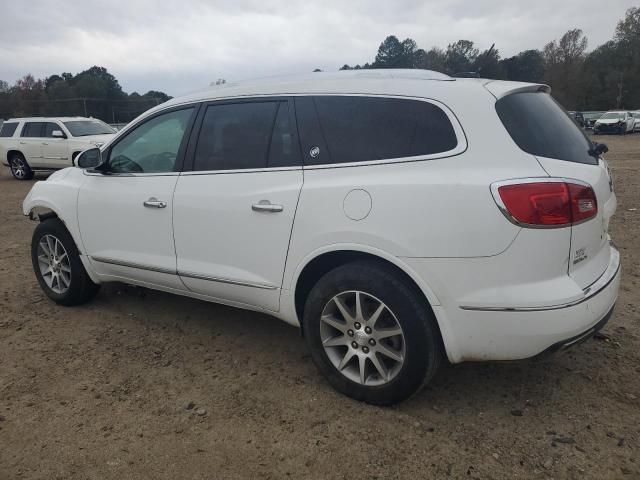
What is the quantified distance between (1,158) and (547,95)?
56.0ft

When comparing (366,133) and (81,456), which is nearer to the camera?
(81,456)

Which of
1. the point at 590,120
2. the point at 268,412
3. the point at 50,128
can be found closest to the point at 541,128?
the point at 268,412

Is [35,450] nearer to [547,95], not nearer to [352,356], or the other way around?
[352,356]

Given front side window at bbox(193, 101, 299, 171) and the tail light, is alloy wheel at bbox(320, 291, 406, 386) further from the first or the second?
front side window at bbox(193, 101, 299, 171)

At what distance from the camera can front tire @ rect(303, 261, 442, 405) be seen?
268 cm

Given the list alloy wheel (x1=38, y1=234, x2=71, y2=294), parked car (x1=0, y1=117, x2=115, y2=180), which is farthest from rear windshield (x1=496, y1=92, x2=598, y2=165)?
parked car (x1=0, y1=117, x2=115, y2=180)

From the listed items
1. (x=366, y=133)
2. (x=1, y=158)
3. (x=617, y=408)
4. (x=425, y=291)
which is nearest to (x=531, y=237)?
(x=425, y=291)

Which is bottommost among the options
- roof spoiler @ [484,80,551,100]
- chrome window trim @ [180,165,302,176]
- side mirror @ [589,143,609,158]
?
chrome window trim @ [180,165,302,176]

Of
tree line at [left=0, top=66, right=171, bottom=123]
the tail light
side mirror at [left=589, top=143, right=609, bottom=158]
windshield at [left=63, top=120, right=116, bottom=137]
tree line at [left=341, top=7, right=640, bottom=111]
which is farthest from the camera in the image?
tree line at [left=341, top=7, right=640, bottom=111]

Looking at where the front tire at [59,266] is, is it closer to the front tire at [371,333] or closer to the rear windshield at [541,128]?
the front tire at [371,333]

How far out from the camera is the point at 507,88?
2.81 metres

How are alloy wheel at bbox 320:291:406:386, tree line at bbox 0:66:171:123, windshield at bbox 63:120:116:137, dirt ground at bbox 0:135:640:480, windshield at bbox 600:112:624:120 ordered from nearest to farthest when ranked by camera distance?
dirt ground at bbox 0:135:640:480 → alloy wheel at bbox 320:291:406:386 → windshield at bbox 63:120:116:137 → tree line at bbox 0:66:171:123 → windshield at bbox 600:112:624:120

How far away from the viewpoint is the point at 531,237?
2.40 meters

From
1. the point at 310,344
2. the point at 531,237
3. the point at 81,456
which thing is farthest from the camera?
the point at 310,344
